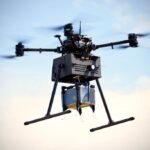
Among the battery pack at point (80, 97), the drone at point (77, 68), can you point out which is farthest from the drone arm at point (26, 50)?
the battery pack at point (80, 97)

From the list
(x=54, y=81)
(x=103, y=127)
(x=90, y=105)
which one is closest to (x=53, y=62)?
(x=54, y=81)

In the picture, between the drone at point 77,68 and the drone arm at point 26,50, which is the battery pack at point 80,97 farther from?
the drone arm at point 26,50

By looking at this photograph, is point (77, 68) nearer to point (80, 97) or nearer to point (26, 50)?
point (80, 97)

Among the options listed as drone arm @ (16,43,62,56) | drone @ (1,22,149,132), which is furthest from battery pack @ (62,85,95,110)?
drone arm @ (16,43,62,56)

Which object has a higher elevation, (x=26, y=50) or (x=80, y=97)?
(x=26, y=50)

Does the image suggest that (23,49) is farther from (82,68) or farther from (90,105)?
(90,105)

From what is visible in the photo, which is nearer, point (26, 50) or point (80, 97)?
point (80, 97)

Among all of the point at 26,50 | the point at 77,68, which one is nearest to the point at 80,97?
the point at 77,68

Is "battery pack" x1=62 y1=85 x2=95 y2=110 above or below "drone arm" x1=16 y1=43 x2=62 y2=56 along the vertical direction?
below

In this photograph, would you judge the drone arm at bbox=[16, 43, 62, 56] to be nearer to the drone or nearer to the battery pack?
the drone
